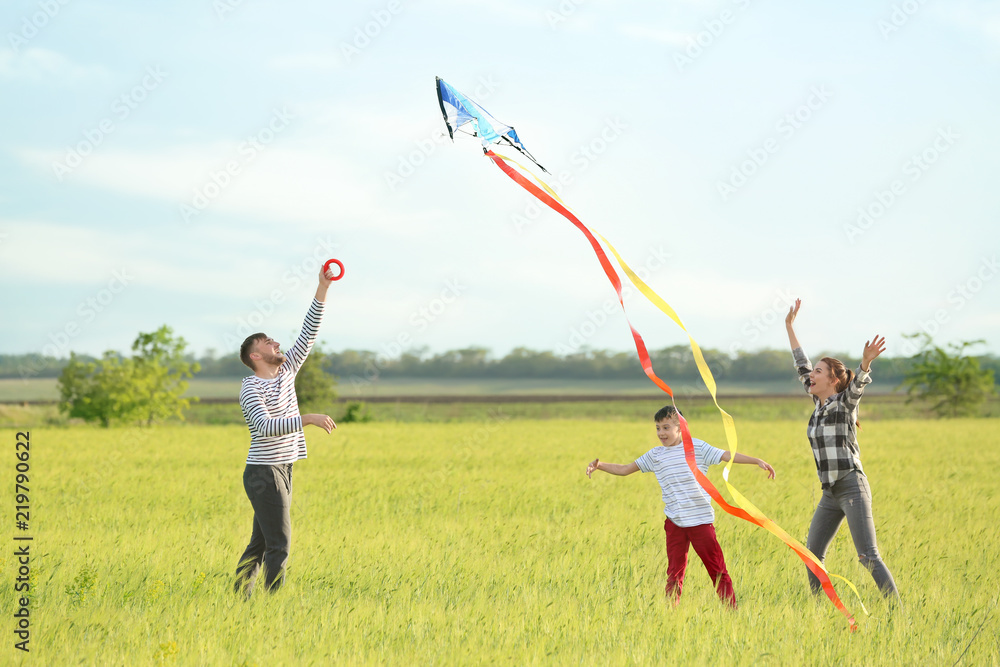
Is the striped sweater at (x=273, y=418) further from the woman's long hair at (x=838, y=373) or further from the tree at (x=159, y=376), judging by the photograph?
the tree at (x=159, y=376)

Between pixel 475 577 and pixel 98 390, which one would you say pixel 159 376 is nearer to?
pixel 98 390

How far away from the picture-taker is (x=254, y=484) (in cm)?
619

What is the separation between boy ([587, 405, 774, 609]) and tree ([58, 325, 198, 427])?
42791mm

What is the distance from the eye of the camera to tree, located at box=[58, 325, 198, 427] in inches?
1751

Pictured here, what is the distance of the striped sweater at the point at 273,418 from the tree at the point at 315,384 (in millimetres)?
52112

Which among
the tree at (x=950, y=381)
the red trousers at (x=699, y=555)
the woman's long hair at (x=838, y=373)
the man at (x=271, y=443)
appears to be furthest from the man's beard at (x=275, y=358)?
the tree at (x=950, y=381)

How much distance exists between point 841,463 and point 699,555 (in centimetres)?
133

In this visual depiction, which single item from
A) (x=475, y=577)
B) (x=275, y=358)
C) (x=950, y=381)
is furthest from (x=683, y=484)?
(x=950, y=381)

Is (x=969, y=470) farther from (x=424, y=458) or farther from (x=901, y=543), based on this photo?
(x=424, y=458)

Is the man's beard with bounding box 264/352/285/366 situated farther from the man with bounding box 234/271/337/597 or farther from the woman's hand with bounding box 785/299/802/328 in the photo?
the woman's hand with bounding box 785/299/802/328

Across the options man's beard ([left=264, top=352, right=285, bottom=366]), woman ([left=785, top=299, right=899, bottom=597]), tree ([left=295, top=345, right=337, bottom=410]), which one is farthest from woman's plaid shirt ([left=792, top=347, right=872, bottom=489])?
tree ([left=295, top=345, right=337, bottom=410])

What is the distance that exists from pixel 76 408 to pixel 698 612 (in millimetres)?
46328

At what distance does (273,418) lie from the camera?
614 cm

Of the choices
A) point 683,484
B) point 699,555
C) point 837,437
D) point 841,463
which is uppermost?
point 837,437
